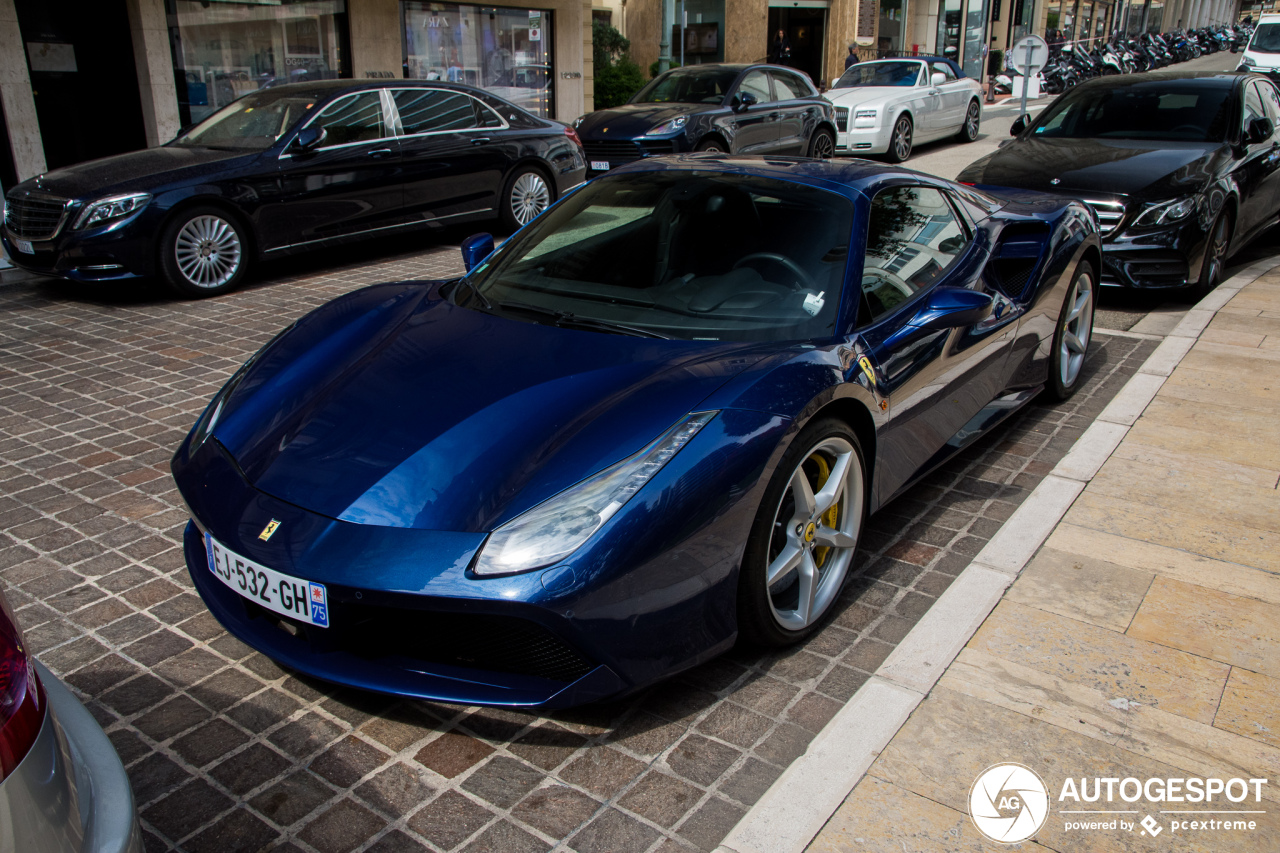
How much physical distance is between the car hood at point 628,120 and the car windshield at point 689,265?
8.64 metres

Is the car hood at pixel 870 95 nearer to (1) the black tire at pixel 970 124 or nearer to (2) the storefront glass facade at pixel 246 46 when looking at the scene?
(1) the black tire at pixel 970 124

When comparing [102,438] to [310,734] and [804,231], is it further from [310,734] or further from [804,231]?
[804,231]

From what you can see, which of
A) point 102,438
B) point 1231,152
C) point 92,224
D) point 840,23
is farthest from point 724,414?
point 840,23

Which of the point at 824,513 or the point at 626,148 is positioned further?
the point at 626,148

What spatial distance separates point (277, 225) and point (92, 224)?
1360mm

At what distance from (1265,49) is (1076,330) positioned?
24.8 m

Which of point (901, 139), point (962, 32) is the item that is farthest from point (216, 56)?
point (962, 32)

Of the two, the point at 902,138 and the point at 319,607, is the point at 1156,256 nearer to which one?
the point at 319,607

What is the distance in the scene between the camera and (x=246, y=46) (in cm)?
1375

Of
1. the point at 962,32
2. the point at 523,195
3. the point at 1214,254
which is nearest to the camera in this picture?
the point at 1214,254

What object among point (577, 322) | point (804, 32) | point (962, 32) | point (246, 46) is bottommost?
point (577, 322)

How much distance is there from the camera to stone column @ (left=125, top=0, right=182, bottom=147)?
12.3 meters

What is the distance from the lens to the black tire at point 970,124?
18.2 meters

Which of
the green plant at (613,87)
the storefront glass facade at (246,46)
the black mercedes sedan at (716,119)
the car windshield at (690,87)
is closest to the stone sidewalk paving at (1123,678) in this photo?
the black mercedes sedan at (716,119)
